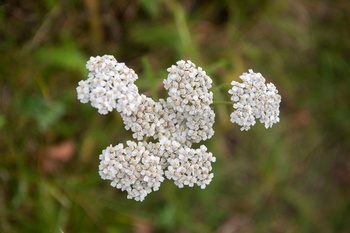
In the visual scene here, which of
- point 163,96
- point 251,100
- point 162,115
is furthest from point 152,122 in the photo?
point 163,96

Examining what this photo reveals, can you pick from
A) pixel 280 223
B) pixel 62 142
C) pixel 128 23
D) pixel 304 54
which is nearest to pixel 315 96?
pixel 304 54

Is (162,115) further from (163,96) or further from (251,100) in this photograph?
(163,96)

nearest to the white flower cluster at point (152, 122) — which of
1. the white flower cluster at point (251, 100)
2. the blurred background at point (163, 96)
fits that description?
the white flower cluster at point (251, 100)

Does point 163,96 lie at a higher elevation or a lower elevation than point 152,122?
higher

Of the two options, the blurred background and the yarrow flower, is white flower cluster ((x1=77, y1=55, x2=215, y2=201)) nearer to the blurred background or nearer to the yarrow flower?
the yarrow flower

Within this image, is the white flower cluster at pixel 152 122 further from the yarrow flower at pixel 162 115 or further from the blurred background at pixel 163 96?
the blurred background at pixel 163 96

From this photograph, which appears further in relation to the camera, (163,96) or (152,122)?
(163,96)

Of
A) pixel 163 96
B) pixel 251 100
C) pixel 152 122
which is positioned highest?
pixel 163 96

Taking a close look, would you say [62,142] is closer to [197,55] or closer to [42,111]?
[42,111]
